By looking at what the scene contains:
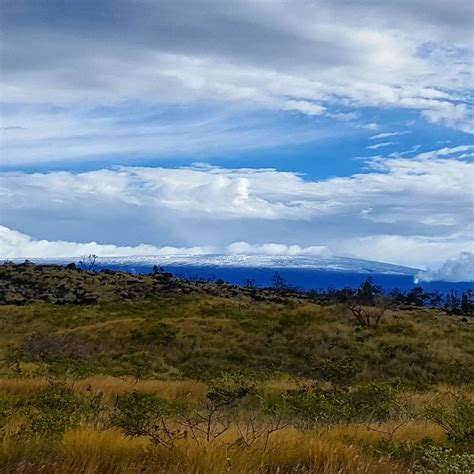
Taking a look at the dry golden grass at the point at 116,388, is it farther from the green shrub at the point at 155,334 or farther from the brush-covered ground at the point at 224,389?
the green shrub at the point at 155,334

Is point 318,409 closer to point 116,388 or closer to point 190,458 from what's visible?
point 190,458

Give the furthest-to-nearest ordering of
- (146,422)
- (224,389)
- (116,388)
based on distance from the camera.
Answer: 1. (116,388)
2. (224,389)
3. (146,422)

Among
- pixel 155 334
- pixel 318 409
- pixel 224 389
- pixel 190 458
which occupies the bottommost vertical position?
pixel 155 334

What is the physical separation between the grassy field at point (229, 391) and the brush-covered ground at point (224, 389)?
32 millimetres

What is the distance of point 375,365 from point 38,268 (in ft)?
Result: 162

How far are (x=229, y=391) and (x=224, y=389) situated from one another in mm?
239

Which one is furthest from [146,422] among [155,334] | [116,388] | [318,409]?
[155,334]

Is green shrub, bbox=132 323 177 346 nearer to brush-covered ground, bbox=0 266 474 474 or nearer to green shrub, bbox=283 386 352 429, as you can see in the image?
brush-covered ground, bbox=0 266 474 474

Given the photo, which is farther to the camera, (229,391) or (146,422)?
(229,391)

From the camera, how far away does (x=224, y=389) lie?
8773mm

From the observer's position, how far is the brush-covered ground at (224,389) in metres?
4.92

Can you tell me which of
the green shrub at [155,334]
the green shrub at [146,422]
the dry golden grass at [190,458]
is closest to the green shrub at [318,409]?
the green shrub at [146,422]

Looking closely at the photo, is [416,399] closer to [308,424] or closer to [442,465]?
[308,424]

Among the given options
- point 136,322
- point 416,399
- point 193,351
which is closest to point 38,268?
point 136,322
